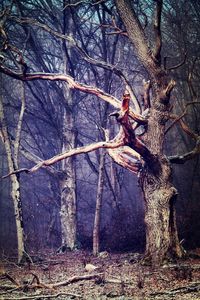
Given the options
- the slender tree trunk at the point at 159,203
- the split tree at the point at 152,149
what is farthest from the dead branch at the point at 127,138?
the slender tree trunk at the point at 159,203

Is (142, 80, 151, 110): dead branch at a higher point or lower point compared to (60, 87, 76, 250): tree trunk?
higher

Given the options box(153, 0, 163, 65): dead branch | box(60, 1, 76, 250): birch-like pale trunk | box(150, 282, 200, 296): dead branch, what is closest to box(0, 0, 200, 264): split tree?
box(153, 0, 163, 65): dead branch

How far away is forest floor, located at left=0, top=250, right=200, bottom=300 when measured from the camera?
5.40 meters

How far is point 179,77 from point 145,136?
8.15 metres

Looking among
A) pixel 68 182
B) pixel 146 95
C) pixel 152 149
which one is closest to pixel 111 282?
pixel 152 149

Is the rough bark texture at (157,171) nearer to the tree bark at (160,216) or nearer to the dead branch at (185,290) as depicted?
the tree bark at (160,216)

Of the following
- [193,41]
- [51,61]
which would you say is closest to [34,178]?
[51,61]

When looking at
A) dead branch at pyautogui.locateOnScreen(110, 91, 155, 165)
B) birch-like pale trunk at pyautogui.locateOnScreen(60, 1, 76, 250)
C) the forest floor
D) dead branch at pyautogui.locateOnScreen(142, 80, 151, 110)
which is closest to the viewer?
the forest floor

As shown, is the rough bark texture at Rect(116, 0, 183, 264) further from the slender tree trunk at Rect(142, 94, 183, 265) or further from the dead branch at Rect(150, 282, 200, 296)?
the dead branch at Rect(150, 282, 200, 296)

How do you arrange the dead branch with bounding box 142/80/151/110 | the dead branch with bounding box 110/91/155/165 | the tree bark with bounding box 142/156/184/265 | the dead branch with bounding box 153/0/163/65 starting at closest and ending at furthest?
the dead branch with bounding box 110/91/155/165 < the tree bark with bounding box 142/156/184/265 < the dead branch with bounding box 153/0/163/65 < the dead branch with bounding box 142/80/151/110

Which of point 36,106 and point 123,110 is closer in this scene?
point 123,110

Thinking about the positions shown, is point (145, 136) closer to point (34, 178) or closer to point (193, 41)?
point (193, 41)

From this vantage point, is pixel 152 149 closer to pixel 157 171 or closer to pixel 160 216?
pixel 157 171

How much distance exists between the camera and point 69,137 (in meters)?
12.9
